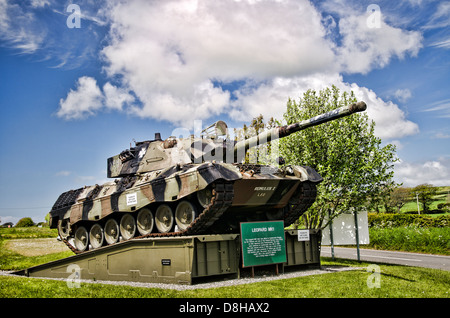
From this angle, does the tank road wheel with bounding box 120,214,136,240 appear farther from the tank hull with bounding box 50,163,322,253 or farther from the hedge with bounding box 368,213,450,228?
the hedge with bounding box 368,213,450,228

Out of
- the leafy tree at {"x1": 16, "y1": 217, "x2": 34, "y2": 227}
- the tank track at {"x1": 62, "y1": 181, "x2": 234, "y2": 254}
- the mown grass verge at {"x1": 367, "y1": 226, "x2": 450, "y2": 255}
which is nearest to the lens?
the tank track at {"x1": 62, "y1": 181, "x2": 234, "y2": 254}

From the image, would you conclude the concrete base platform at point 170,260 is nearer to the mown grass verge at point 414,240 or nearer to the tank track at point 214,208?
the tank track at point 214,208

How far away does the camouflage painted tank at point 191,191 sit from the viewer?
1193 cm

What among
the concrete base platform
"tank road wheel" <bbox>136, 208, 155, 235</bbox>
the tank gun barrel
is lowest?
the concrete base platform

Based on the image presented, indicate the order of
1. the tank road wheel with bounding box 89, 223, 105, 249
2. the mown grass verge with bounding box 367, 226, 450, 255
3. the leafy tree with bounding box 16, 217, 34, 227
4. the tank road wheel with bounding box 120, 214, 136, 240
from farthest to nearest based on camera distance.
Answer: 1. the leafy tree with bounding box 16, 217, 34, 227
2. the mown grass verge with bounding box 367, 226, 450, 255
3. the tank road wheel with bounding box 89, 223, 105, 249
4. the tank road wheel with bounding box 120, 214, 136, 240

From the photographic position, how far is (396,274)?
12.9 metres

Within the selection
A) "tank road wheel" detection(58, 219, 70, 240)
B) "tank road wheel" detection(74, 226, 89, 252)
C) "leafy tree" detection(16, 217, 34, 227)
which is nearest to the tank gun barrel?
"tank road wheel" detection(74, 226, 89, 252)

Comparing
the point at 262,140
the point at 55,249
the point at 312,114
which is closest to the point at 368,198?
the point at 312,114

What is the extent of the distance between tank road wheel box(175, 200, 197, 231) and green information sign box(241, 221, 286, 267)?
1549 millimetres

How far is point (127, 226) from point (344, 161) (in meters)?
9.44

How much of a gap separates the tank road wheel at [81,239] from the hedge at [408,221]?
20985mm

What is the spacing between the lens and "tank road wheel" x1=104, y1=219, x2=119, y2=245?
50.7 feet

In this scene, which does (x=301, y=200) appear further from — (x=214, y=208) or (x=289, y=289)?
(x=289, y=289)
